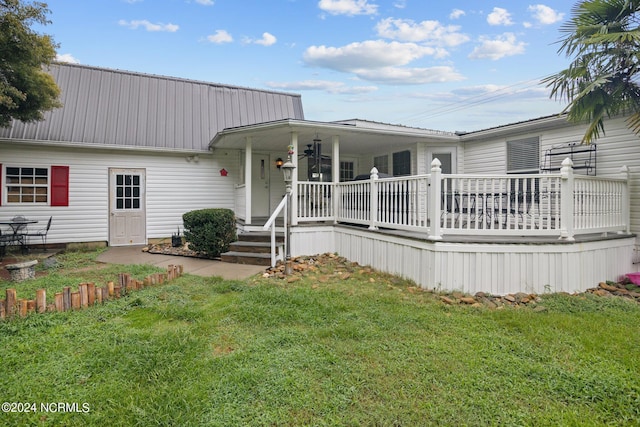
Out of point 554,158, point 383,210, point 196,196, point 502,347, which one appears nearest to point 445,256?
point 383,210

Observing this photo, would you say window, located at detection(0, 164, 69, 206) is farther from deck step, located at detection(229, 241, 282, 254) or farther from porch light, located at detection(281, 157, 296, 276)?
porch light, located at detection(281, 157, 296, 276)

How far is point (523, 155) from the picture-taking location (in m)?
8.33

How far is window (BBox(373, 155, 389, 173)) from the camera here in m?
10.9

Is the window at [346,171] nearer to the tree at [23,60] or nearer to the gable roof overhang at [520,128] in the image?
the gable roof overhang at [520,128]

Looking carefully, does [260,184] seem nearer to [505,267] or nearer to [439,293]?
[439,293]

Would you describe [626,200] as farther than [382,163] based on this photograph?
No

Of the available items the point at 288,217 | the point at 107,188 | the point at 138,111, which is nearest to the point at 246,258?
the point at 288,217

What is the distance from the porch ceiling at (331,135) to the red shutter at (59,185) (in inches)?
152

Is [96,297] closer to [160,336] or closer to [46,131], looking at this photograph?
[160,336]

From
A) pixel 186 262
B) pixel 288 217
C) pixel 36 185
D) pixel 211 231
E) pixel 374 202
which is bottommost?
pixel 186 262

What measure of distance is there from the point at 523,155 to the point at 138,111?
10.8 m

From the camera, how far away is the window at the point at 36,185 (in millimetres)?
8750

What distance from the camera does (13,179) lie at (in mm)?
8773

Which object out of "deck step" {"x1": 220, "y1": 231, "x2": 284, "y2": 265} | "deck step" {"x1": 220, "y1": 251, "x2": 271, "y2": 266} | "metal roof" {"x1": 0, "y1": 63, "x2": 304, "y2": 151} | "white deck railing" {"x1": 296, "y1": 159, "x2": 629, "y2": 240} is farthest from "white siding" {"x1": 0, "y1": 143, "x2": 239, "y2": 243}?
"white deck railing" {"x1": 296, "y1": 159, "x2": 629, "y2": 240}
